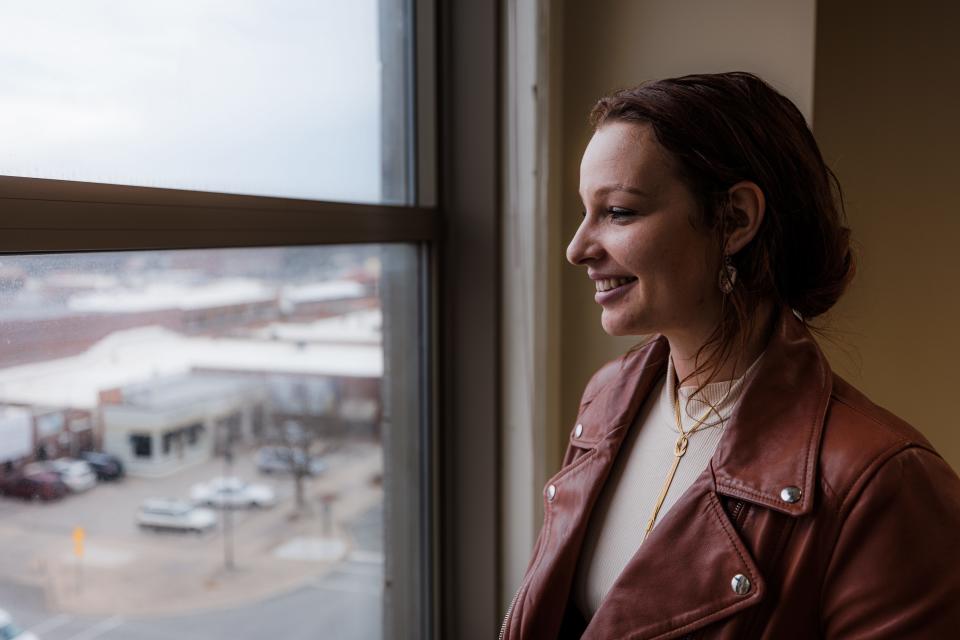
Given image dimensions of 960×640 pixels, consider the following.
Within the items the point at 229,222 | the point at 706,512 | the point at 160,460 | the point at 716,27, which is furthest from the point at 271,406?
the point at 716,27

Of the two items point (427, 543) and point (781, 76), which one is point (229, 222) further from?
point (781, 76)

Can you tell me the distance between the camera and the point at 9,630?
0.95m

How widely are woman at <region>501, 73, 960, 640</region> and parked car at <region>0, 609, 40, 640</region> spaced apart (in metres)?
0.63

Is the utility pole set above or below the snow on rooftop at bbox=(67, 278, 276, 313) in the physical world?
below

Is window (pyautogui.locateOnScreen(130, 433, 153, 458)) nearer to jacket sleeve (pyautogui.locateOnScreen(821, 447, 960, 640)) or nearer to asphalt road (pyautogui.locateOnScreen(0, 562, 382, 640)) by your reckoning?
asphalt road (pyautogui.locateOnScreen(0, 562, 382, 640))

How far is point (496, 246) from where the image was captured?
178cm

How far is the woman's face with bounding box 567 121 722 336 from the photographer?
40.3 inches

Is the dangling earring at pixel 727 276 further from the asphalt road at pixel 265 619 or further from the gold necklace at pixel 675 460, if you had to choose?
the asphalt road at pixel 265 619

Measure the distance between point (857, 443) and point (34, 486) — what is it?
94 cm

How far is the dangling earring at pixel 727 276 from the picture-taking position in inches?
41.0

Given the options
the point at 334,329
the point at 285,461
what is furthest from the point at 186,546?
the point at 334,329

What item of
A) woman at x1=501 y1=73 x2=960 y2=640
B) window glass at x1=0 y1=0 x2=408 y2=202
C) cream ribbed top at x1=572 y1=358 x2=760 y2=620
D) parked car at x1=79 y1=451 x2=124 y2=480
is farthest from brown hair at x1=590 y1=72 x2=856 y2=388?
parked car at x1=79 y1=451 x2=124 y2=480

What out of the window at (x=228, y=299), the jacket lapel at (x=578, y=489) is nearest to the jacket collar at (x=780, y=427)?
the jacket lapel at (x=578, y=489)

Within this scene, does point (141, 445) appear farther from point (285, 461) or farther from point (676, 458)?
point (676, 458)
